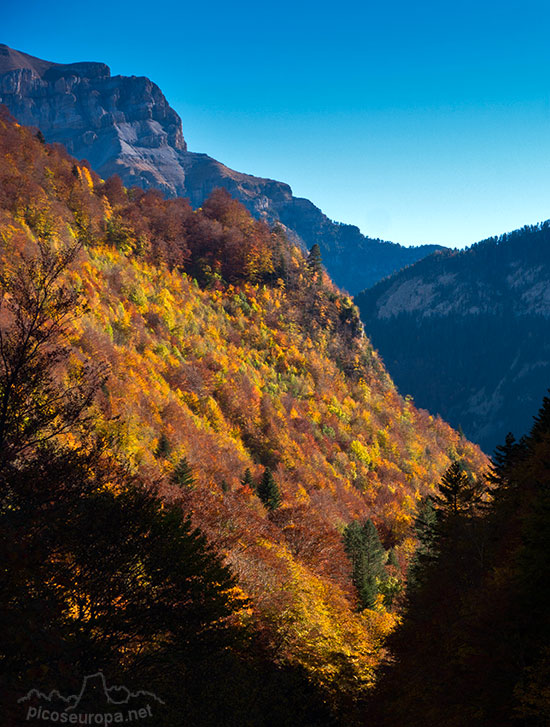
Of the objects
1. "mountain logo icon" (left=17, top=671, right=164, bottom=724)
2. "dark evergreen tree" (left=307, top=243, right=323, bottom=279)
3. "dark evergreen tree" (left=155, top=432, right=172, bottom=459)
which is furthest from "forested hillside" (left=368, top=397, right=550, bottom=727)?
"dark evergreen tree" (left=307, top=243, right=323, bottom=279)

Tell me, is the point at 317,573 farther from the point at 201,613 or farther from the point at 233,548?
the point at 201,613

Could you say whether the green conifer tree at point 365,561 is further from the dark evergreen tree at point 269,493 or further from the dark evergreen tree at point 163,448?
the dark evergreen tree at point 163,448

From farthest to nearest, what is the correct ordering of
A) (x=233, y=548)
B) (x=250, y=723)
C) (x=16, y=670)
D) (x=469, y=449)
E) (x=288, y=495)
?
(x=469, y=449) → (x=288, y=495) → (x=233, y=548) → (x=250, y=723) → (x=16, y=670)

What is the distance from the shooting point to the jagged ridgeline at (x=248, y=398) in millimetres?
28766

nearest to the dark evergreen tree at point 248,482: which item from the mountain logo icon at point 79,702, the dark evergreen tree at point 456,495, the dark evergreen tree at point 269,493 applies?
the dark evergreen tree at point 269,493

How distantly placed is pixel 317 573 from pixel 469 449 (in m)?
82.8

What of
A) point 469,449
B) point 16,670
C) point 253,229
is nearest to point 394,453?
point 469,449

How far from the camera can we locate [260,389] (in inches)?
2566

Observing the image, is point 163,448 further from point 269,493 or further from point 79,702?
point 79,702

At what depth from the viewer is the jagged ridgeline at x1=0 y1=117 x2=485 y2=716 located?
28.8 m

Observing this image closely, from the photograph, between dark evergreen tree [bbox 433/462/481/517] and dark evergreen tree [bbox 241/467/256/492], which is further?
dark evergreen tree [bbox 241/467/256/492]

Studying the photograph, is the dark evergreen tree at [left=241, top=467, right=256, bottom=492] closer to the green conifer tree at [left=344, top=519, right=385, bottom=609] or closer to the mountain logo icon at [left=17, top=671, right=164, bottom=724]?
the green conifer tree at [left=344, top=519, right=385, bottom=609]

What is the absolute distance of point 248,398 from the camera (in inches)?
2405

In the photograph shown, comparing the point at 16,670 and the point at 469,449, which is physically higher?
the point at 469,449
